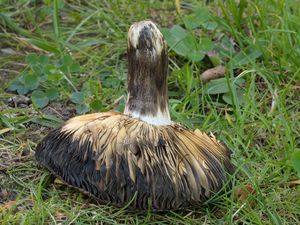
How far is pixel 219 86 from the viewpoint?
307 centimetres

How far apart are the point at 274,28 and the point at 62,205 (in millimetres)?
1356

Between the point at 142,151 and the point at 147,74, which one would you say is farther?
the point at 147,74

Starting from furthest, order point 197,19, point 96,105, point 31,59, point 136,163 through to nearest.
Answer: point 197,19, point 31,59, point 96,105, point 136,163

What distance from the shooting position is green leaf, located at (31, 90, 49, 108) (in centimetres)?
296

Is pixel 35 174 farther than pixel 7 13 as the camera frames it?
No

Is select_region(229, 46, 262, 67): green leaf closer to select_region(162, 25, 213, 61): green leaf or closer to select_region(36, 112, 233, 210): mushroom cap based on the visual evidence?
select_region(162, 25, 213, 61): green leaf

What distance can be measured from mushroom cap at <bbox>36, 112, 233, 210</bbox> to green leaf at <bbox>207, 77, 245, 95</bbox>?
624 millimetres

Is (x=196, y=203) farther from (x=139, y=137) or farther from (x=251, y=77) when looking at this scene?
(x=251, y=77)

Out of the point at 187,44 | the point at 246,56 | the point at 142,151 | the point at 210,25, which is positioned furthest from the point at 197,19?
the point at 142,151

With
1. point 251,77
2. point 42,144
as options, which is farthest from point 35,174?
point 251,77

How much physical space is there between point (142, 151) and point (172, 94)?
0.80 metres

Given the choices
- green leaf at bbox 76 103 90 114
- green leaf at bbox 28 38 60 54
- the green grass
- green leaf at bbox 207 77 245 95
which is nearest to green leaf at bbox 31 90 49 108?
the green grass

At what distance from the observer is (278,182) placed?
8.46ft

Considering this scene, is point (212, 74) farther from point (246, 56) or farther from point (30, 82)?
point (30, 82)
